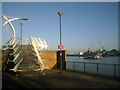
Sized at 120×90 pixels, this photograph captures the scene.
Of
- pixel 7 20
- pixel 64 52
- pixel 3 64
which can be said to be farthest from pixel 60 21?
pixel 7 20

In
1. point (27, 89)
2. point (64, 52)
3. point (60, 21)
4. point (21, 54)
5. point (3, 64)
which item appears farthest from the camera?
point (64, 52)

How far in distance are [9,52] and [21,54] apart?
2.62 metres

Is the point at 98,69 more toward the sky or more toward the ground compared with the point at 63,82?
more toward the ground

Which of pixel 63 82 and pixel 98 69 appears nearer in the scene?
pixel 63 82

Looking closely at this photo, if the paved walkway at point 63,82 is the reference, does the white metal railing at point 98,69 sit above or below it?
below

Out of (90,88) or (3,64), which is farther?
(3,64)

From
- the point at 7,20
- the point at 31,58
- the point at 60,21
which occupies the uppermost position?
the point at 7,20

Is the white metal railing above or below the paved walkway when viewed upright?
below

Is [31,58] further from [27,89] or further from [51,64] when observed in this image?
[27,89]

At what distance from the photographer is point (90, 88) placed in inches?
296

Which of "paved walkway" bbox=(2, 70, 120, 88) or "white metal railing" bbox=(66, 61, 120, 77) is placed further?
"white metal railing" bbox=(66, 61, 120, 77)

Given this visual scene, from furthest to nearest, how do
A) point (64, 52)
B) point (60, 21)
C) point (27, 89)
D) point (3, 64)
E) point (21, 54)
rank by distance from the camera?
point (64, 52) < point (3, 64) < point (21, 54) < point (60, 21) < point (27, 89)

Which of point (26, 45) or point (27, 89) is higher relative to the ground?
point (26, 45)

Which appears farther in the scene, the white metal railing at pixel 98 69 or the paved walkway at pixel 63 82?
the white metal railing at pixel 98 69
